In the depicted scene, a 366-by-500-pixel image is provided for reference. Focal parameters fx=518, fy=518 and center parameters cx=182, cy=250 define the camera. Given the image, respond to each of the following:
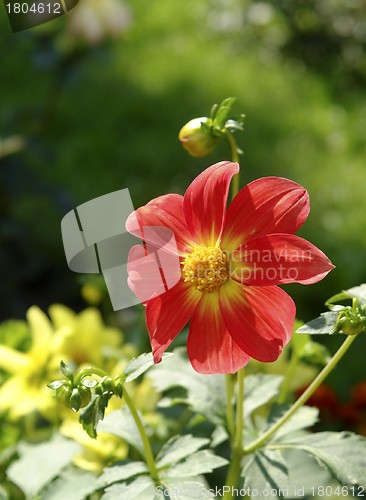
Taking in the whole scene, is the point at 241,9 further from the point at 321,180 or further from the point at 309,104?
the point at 321,180

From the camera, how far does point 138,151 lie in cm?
233

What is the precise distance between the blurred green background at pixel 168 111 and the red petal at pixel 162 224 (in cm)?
100

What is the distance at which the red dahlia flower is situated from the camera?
1.58 feet

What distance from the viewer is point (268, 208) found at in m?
0.50

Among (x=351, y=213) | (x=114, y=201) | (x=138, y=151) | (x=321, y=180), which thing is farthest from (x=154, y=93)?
(x=114, y=201)

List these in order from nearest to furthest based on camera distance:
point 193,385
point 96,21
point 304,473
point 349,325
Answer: point 349,325 → point 193,385 → point 304,473 → point 96,21

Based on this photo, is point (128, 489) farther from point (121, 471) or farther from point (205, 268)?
point (205, 268)

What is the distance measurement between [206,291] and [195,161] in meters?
1.79

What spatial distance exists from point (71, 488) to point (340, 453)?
1.12 ft

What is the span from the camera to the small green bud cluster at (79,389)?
484mm

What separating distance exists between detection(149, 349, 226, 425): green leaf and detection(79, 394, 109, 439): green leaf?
7.4 inches

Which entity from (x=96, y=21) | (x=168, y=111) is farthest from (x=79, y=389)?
(x=168, y=111)

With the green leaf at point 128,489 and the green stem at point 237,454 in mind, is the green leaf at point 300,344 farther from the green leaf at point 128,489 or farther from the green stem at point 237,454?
the green leaf at point 128,489

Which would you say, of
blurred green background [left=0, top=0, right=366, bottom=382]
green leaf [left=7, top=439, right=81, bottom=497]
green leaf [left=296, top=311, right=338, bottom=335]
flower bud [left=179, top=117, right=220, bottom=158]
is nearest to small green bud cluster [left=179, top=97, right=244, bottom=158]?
flower bud [left=179, top=117, right=220, bottom=158]
